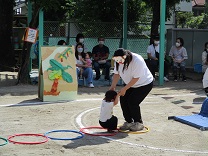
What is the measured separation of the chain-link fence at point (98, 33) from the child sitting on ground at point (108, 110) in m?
9.62

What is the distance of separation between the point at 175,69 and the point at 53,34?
5124 millimetres

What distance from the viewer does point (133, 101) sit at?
306 inches

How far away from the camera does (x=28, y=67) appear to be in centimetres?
1399

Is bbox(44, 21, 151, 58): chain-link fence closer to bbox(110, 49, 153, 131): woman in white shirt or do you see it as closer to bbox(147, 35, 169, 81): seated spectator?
bbox(147, 35, 169, 81): seated spectator

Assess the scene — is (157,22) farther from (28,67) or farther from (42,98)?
(42,98)

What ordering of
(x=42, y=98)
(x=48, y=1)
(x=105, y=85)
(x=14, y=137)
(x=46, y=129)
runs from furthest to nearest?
(x=105, y=85) < (x=48, y=1) < (x=42, y=98) < (x=46, y=129) < (x=14, y=137)

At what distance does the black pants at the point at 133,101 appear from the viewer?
778 cm

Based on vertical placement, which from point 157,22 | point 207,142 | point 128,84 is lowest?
point 207,142

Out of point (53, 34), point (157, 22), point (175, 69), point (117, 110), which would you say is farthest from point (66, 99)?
point (157, 22)

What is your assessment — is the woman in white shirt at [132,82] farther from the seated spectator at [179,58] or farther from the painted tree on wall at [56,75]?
the seated spectator at [179,58]

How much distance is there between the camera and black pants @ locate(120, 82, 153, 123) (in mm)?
7781

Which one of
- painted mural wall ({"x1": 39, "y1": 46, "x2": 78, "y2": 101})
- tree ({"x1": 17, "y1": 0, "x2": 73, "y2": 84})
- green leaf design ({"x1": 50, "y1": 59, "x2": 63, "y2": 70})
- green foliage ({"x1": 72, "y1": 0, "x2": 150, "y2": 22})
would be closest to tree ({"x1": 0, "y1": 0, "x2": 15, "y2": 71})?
green foliage ({"x1": 72, "y1": 0, "x2": 150, "y2": 22})

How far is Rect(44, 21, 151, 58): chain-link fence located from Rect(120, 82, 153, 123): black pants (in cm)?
943

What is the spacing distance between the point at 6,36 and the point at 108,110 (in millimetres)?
12311
